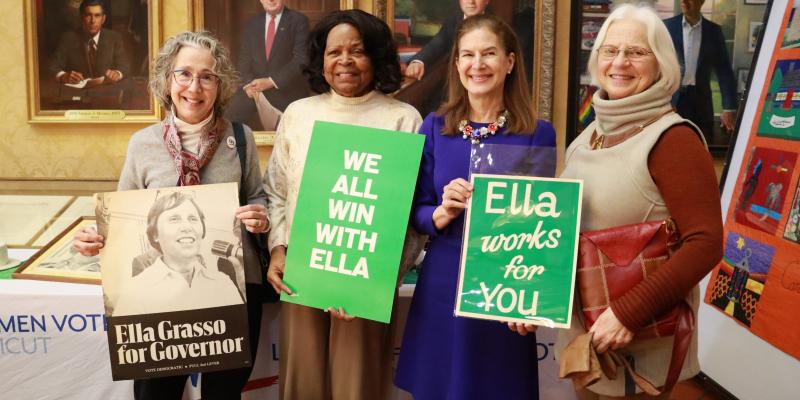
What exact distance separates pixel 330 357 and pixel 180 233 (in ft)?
2.19

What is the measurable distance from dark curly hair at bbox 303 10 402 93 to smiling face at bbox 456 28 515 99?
0.39 m

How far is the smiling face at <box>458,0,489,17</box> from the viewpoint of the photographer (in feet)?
12.5

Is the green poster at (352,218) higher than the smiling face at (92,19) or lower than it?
lower

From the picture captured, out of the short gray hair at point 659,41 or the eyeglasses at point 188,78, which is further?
the eyeglasses at point 188,78

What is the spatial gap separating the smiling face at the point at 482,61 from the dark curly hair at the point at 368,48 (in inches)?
15.3

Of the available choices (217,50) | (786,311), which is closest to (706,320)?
(786,311)

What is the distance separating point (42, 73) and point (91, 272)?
1993 mm

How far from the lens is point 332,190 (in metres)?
1.91

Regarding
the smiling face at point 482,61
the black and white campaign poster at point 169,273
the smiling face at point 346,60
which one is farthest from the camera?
the smiling face at point 346,60

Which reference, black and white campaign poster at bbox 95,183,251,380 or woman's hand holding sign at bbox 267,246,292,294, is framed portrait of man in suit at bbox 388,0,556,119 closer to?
woman's hand holding sign at bbox 267,246,292,294

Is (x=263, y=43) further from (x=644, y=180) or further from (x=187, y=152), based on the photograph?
(x=644, y=180)

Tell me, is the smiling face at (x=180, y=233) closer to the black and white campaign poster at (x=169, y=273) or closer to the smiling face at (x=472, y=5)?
the black and white campaign poster at (x=169, y=273)

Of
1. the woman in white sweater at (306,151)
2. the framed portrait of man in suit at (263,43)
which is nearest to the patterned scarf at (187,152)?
the woman in white sweater at (306,151)

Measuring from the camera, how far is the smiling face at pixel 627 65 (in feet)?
5.17
